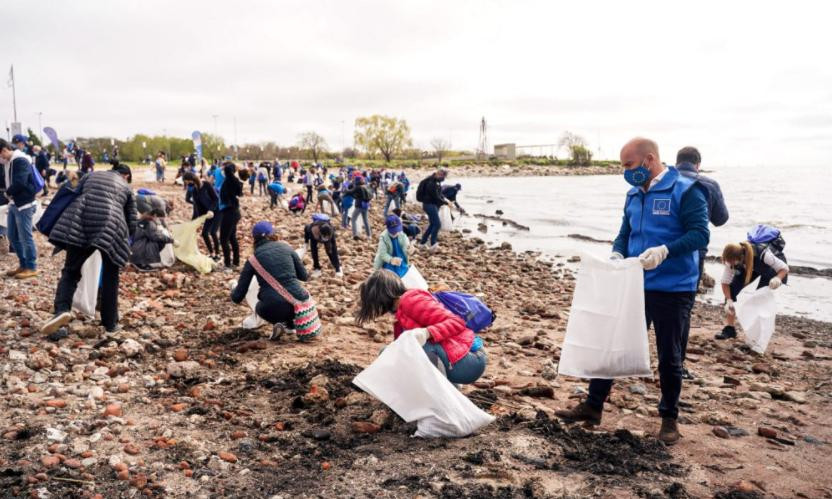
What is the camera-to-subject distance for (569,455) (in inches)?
140

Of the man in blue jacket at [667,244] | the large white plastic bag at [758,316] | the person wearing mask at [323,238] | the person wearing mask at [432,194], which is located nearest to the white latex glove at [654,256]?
the man in blue jacket at [667,244]

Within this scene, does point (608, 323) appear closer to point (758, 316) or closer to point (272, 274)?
point (272, 274)

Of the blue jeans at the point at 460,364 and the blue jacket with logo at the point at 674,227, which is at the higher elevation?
→ the blue jacket with logo at the point at 674,227

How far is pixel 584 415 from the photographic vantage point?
4.23 meters

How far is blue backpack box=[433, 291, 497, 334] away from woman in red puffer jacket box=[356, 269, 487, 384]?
95 mm

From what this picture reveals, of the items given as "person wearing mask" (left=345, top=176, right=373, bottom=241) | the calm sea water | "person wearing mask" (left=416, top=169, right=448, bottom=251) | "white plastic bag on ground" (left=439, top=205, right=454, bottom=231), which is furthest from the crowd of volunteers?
"white plastic bag on ground" (left=439, top=205, right=454, bottom=231)

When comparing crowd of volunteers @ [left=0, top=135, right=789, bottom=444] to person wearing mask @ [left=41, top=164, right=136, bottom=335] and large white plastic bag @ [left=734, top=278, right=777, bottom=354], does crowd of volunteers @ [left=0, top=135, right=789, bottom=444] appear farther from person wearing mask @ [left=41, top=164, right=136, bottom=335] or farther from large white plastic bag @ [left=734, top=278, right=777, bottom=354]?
large white plastic bag @ [left=734, top=278, right=777, bottom=354]

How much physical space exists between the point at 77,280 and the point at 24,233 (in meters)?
2.94

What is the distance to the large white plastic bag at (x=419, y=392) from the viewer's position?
357 cm

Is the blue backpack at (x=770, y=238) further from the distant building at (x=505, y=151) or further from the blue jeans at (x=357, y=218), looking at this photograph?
the distant building at (x=505, y=151)

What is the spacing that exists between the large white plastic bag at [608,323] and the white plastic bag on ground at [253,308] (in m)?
3.73

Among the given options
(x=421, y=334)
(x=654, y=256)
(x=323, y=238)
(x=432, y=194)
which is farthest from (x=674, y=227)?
(x=432, y=194)

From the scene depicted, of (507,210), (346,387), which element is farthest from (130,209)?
(507,210)

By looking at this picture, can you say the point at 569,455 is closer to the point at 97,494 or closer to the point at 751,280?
the point at 97,494
